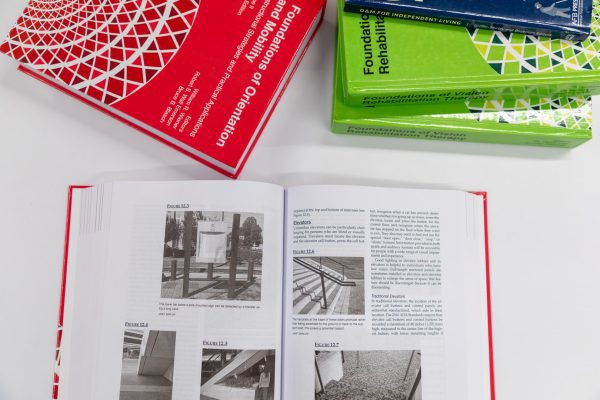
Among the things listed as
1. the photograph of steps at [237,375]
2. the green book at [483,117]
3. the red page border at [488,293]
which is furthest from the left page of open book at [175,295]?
the red page border at [488,293]

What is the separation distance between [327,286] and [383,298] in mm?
67

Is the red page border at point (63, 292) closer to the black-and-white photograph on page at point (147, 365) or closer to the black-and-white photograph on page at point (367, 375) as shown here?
the black-and-white photograph on page at point (147, 365)

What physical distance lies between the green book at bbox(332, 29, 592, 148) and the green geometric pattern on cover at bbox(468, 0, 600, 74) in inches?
1.8

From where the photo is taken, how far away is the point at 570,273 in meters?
0.61

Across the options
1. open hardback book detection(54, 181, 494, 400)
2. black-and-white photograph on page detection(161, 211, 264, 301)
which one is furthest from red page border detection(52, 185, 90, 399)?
black-and-white photograph on page detection(161, 211, 264, 301)

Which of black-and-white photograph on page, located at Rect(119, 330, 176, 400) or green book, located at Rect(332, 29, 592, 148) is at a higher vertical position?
green book, located at Rect(332, 29, 592, 148)

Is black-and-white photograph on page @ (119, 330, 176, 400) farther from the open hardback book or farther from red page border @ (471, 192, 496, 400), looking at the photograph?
red page border @ (471, 192, 496, 400)

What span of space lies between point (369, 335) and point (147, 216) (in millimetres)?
291

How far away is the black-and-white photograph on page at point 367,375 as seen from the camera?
1.79 feet

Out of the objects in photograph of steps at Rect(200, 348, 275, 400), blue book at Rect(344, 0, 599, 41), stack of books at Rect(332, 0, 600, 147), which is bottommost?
photograph of steps at Rect(200, 348, 275, 400)

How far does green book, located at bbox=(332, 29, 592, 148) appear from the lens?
0.58 m

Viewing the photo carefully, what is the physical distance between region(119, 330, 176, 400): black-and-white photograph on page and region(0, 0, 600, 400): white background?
102 mm

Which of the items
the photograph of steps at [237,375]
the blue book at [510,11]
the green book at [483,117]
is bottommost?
the photograph of steps at [237,375]

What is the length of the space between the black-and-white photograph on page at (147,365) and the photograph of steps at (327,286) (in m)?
0.15
